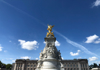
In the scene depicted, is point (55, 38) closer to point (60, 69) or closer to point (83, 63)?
point (60, 69)

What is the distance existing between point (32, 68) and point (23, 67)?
801 cm

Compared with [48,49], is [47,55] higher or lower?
lower

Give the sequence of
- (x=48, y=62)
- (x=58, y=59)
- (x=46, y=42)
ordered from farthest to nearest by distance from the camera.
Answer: (x=46, y=42) → (x=58, y=59) → (x=48, y=62)

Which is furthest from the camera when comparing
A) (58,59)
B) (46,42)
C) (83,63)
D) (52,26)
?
(83,63)

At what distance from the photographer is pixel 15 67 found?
237 ft

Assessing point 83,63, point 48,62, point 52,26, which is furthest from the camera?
point 83,63

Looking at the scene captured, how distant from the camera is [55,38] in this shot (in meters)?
34.7

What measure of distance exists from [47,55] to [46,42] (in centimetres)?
642

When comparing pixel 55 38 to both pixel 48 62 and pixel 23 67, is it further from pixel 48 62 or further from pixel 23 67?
pixel 23 67

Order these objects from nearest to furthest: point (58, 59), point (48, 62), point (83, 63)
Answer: point (48, 62)
point (58, 59)
point (83, 63)

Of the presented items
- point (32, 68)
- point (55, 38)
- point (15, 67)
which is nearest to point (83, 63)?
point (32, 68)

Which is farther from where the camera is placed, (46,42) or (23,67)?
(23,67)

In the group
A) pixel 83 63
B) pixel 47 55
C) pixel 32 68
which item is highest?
pixel 47 55

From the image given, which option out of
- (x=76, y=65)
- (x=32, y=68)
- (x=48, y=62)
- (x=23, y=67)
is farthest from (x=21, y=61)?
(x=48, y=62)
